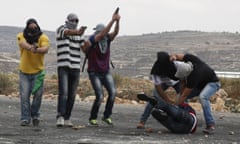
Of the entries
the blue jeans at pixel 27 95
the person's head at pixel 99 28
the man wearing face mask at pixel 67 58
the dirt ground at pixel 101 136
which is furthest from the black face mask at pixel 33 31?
the dirt ground at pixel 101 136

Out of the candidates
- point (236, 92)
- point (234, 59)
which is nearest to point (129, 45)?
point (234, 59)

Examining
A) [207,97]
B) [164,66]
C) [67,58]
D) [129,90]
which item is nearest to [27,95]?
[67,58]

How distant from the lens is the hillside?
235 feet

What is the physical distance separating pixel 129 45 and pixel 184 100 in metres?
94.9

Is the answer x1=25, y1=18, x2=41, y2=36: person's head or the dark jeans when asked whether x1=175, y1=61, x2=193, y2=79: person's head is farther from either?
x1=25, y1=18, x2=41, y2=36: person's head

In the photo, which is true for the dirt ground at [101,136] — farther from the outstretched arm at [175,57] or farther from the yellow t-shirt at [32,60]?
the outstretched arm at [175,57]

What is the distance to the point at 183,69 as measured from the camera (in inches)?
401

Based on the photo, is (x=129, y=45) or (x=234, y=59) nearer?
(x=234, y=59)

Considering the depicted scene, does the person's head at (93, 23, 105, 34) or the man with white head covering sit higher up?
the person's head at (93, 23, 105, 34)

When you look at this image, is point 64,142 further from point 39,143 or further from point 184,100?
point 184,100

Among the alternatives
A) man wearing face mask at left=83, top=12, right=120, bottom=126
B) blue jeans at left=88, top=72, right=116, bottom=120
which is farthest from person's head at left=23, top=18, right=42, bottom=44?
blue jeans at left=88, top=72, right=116, bottom=120

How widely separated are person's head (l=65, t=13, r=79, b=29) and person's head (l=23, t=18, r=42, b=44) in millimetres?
514

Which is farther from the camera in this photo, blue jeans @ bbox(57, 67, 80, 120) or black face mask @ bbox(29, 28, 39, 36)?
black face mask @ bbox(29, 28, 39, 36)

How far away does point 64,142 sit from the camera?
8508 mm
